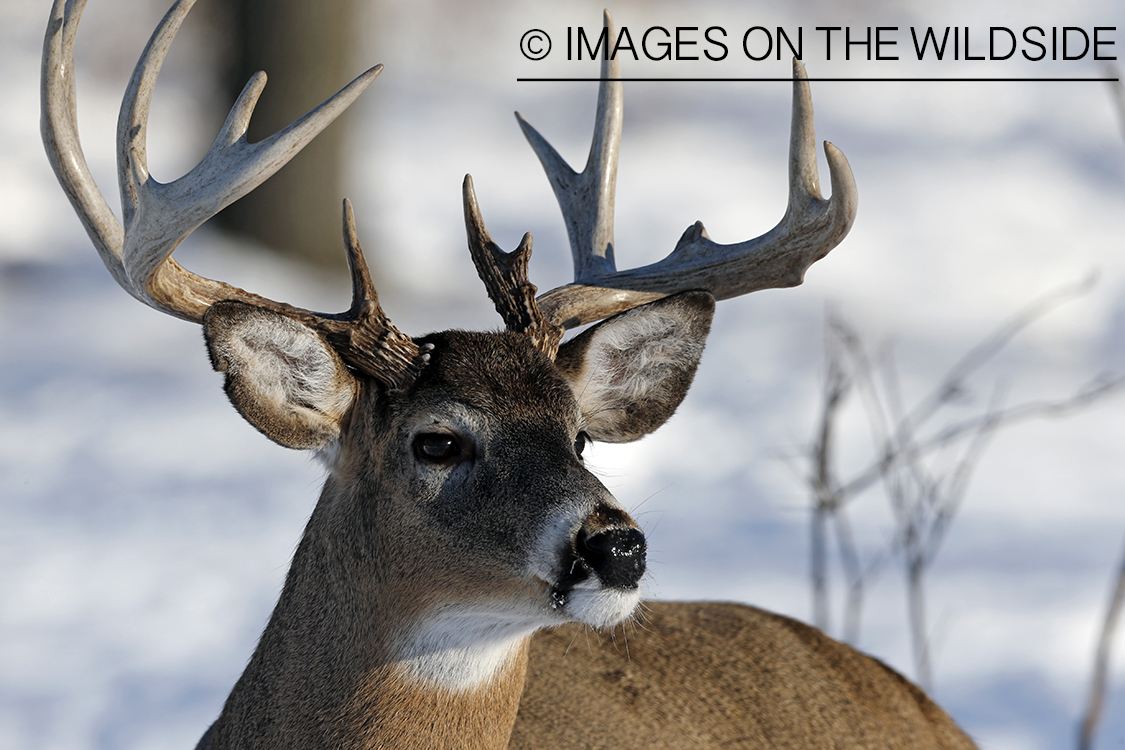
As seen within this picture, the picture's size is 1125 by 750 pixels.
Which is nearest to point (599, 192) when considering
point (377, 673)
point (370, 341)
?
point (370, 341)

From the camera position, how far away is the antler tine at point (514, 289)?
11.7 ft

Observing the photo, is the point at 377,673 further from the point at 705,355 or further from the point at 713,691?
the point at 705,355

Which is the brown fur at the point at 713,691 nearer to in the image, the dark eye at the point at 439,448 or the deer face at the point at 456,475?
the deer face at the point at 456,475

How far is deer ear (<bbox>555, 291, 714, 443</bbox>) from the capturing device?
12.4 feet

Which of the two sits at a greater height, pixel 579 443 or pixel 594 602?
pixel 579 443

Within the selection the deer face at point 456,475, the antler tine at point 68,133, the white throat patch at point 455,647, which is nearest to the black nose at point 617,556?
the deer face at point 456,475

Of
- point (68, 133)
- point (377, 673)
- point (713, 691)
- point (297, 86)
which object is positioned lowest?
point (713, 691)

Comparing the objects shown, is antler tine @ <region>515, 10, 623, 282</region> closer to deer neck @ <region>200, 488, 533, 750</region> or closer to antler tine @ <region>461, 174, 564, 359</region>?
antler tine @ <region>461, 174, 564, 359</region>

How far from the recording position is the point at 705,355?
10.1 metres

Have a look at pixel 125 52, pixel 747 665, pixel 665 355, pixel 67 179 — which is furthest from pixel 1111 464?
pixel 125 52

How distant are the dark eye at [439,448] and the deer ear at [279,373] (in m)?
0.29

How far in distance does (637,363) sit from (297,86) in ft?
26.5

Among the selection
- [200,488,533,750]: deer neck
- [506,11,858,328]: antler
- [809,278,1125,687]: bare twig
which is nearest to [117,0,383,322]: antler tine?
[200,488,533,750]: deer neck

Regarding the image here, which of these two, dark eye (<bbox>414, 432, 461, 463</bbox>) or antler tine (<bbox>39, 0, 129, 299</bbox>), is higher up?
antler tine (<bbox>39, 0, 129, 299</bbox>)
